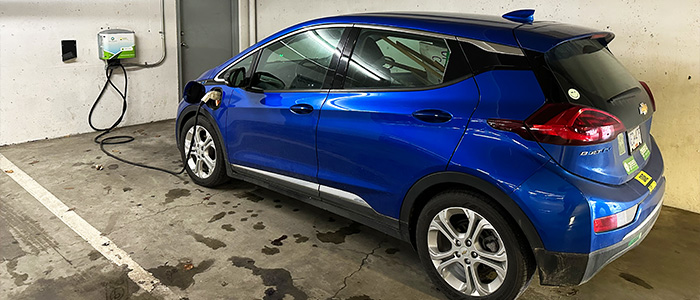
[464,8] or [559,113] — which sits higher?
[464,8]

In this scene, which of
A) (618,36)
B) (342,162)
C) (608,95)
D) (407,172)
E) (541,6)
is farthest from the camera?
(541,6)

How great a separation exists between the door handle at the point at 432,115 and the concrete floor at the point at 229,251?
968mm

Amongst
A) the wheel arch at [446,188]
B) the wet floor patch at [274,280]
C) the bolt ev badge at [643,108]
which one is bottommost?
the wet floor patch at [274,280]

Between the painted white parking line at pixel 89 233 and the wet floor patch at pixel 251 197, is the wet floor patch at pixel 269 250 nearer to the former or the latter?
the painted white parking line at pixel 89 233

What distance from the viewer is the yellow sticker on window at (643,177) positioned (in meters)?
2.53

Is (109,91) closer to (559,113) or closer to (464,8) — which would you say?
(464,8)

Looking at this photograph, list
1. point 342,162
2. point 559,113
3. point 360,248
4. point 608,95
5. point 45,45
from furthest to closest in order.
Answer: point 45,45 < point 360,248 < point 342,162 < point 608,95 < point 559,113

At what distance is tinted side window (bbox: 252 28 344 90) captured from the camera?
3.24 metres

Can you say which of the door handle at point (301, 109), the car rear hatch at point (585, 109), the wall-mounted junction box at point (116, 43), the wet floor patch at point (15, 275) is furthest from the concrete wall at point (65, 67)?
the car rear hatch at point (585, 109)

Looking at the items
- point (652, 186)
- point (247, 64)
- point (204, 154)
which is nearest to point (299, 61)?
point (247, 64)

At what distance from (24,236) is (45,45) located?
3034 millimetres

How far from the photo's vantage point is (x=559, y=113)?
2258 mm

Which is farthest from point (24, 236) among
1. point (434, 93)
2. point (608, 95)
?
point (608, 95)

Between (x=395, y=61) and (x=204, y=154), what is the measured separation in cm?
207
